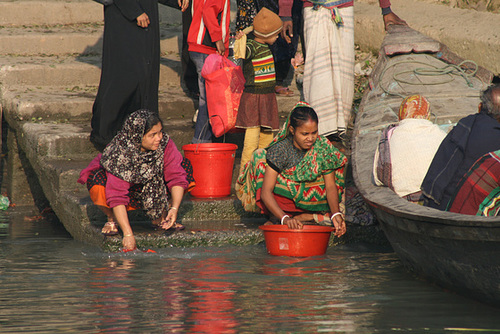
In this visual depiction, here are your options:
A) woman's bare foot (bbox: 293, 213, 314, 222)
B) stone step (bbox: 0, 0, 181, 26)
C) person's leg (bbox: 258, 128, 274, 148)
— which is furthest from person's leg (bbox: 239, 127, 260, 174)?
stone step (bbox: 0, 0, 181, 26)

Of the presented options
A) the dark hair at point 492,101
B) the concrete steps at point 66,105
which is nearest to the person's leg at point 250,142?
the concrete steps at point 66,105

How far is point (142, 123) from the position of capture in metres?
5.62

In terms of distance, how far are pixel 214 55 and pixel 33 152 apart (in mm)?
1994

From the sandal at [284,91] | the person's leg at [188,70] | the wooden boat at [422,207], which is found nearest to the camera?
the wooden boat at [422,207]

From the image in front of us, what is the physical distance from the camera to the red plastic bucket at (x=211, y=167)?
6.75 m

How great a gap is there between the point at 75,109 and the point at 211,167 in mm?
2097

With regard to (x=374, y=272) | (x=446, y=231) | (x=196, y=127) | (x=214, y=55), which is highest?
(x=214, y=55)

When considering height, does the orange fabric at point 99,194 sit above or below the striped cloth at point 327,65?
below

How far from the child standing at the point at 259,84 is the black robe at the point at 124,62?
36.4 inches

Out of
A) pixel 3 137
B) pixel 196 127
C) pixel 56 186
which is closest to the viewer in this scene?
pixel 56 186

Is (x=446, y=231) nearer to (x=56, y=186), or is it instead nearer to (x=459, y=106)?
(x=459, y=106)

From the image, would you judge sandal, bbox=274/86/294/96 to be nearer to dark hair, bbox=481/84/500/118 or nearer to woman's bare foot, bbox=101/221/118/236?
woman's bare foot, bbox=101/221/118/236

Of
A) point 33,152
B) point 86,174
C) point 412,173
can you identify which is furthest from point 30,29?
point 412,173

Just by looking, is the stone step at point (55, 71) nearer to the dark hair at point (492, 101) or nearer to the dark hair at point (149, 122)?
the dark hair at point (149, 122)
